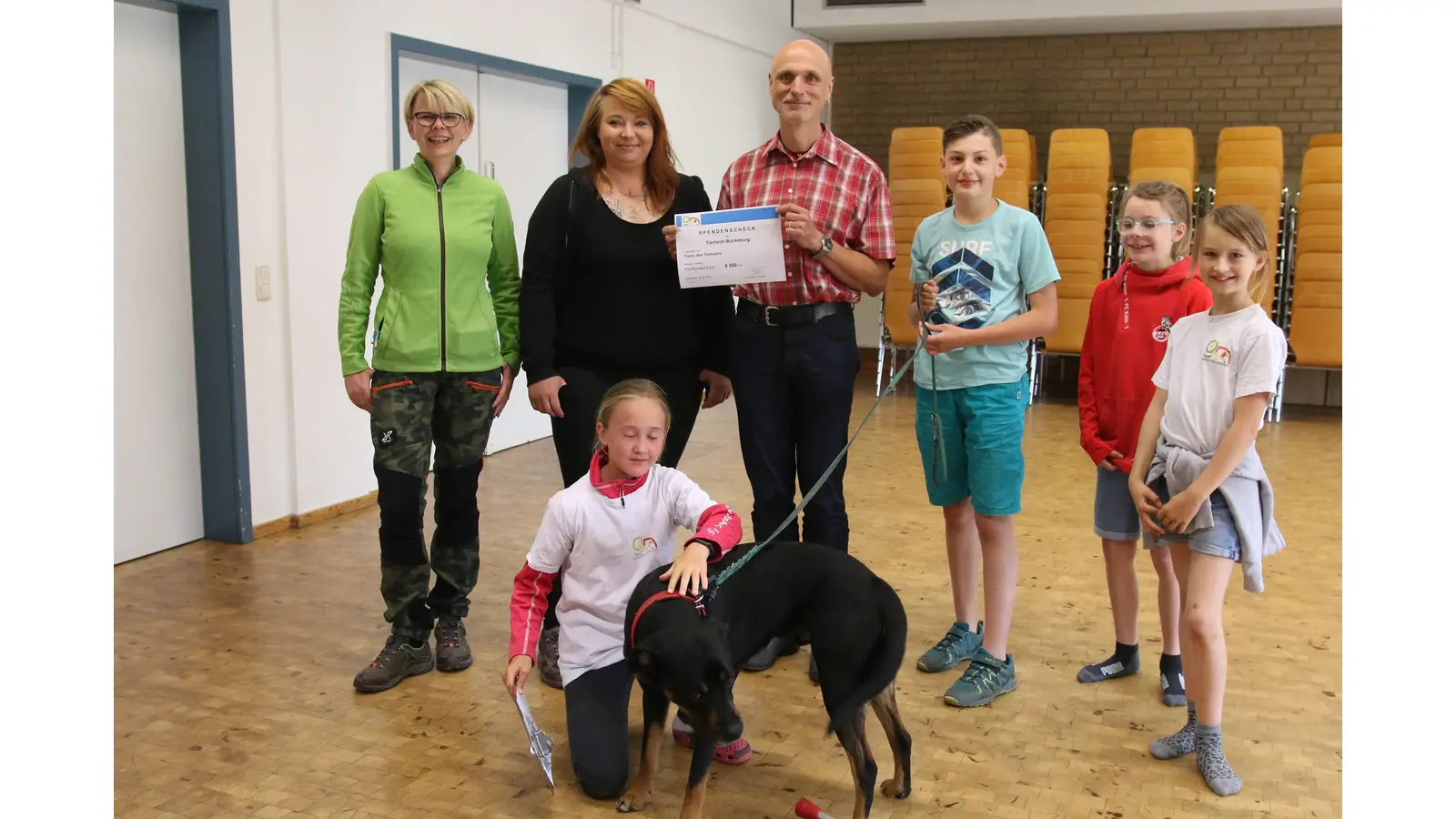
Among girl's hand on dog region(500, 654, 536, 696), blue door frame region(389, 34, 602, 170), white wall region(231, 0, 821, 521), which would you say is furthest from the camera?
blue door frame region(389, 34, 602, 170)

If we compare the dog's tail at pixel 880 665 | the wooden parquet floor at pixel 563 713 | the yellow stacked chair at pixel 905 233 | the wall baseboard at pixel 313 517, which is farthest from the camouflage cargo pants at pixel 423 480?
the yellow stacked chair at pixel 905 233

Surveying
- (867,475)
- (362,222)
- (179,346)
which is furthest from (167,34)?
(867,475)

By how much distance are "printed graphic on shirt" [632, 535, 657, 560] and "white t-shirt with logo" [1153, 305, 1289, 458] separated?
122 cm

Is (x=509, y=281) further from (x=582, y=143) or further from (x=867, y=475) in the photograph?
(x=867, y=475)

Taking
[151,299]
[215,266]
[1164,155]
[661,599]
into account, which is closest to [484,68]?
[215,266]

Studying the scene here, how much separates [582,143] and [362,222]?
0.64m

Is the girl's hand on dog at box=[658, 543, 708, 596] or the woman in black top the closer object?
the girl's hand on dog at box=[658, 543, 708, 596]

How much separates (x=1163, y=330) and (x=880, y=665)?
47.3 inches

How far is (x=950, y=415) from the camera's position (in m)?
3.20

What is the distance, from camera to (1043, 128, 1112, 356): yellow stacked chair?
337 inches

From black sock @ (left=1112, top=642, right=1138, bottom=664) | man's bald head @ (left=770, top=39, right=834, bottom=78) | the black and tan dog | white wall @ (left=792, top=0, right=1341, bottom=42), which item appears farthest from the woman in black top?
white wall @ (left=792, top=0, right=1341, bottom=42)

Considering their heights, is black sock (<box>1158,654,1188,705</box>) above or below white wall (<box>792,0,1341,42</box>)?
below

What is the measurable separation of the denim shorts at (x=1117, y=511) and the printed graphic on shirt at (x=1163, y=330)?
359mm

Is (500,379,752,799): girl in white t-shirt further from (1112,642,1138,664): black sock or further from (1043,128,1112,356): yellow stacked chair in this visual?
(1043,128,1112,356): yellow stacked chair
